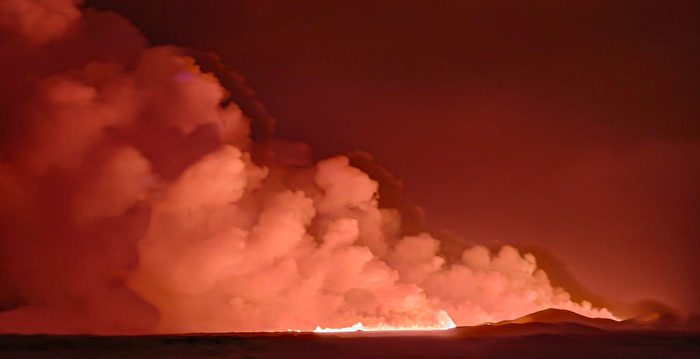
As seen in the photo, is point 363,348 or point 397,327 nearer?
point 363,348

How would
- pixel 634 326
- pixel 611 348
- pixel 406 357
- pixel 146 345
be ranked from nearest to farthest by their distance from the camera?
1. pixel 406 357
2. pixel 611 348
3. pixel 146 345
4. pixel 634 326

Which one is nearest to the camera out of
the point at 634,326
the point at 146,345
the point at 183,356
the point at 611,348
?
the point at 183,356

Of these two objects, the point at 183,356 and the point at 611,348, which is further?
the point at 611,348

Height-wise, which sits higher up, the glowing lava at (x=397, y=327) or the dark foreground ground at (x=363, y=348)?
the glowing lava at (x=397, y=327)

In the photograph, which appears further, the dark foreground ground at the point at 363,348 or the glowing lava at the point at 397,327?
the glowing lava at the point at 397,327

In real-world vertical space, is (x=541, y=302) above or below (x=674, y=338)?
above

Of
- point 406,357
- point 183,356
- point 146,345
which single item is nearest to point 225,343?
point 146,345

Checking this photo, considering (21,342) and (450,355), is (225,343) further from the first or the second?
(450,355)

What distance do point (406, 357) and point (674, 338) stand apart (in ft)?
47.0

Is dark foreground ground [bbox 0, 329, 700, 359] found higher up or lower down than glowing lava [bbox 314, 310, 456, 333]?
lower down

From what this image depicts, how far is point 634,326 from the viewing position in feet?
132

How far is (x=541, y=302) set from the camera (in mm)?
44031

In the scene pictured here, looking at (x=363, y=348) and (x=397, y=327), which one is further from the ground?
(x=397, y=327)

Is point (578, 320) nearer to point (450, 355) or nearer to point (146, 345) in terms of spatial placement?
point (450, 355)
